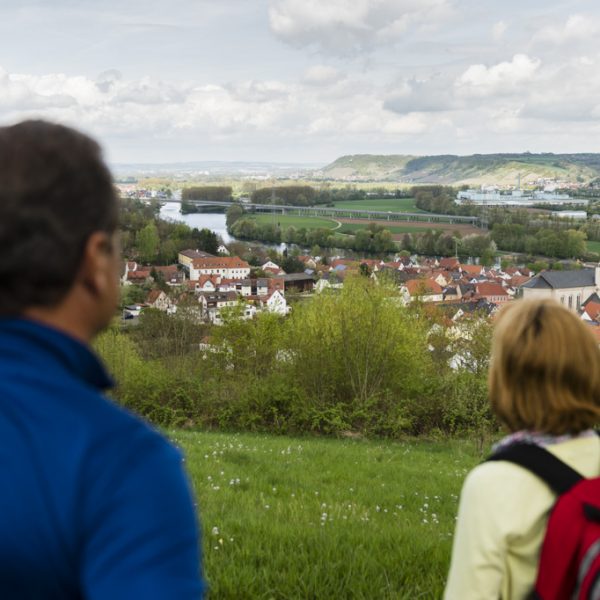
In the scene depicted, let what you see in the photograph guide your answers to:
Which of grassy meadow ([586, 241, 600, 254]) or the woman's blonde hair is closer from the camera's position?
the woman's blonde hair

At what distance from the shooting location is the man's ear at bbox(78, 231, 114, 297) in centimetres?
133

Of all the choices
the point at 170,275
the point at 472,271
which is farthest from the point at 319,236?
the point at 170,275

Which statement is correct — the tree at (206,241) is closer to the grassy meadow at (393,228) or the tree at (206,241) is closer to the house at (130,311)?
the house at (130,311)

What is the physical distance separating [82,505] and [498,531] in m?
1.39

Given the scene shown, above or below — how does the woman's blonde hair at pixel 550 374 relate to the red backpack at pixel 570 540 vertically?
above

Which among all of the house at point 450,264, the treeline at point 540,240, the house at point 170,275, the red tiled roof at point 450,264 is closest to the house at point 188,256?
the house at point 170,275

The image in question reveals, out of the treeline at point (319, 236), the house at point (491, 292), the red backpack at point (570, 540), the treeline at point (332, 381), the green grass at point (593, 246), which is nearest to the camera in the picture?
the red backpack at point (570, 540)

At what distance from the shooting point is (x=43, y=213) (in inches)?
50.3

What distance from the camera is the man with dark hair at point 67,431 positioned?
1171 millimetres

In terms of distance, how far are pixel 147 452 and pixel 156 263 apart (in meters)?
112

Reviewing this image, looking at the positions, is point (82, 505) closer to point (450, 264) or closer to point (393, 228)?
point (450, 264)

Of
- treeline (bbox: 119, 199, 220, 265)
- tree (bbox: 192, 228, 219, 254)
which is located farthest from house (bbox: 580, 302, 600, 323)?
tree (bbox: 192, 228, 219, 254)

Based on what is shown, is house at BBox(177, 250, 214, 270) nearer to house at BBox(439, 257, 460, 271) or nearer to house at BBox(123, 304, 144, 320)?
house at BBox(123, 304, 144, 320)

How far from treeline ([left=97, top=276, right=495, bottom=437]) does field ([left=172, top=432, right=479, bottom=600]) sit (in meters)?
8.80
